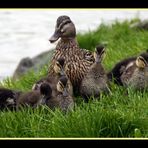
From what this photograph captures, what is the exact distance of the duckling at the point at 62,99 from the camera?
7.38 metres

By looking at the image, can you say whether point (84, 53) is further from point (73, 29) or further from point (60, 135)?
point (60, 135)

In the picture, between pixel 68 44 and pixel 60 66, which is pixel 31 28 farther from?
pixel 60 66

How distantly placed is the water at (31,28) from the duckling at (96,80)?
251 inches

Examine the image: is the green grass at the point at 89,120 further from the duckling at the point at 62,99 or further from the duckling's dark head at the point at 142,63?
the duckling's dark head at the point at 142,63

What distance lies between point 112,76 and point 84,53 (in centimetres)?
48

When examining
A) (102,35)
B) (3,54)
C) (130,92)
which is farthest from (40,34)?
(130,92)

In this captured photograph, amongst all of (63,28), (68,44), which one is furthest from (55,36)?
(68,44)

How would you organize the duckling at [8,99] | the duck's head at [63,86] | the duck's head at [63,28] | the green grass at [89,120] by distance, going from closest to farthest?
the green grass at [89,120] < the duck's head at [63,86] < the duckling at [8,99] < the duck's head at [63,28]

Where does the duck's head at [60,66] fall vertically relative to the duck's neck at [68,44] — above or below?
below

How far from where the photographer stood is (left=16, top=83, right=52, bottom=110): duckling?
7.36 m

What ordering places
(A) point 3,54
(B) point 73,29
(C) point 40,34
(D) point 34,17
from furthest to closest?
1. (D) point 34,17
2. (C) point 40,34
3. (A) point 3,54
4. (B) point 73,29

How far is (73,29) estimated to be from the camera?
8461mm

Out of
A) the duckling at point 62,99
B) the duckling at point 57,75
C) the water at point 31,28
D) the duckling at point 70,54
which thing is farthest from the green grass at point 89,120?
the water at point 31,28

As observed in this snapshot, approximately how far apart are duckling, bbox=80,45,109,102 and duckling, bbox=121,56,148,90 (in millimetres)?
300
